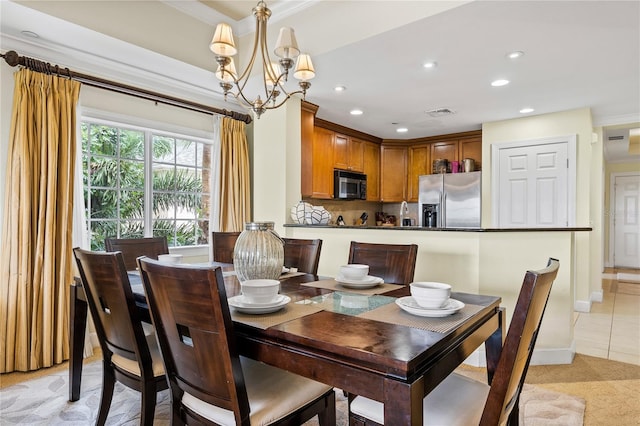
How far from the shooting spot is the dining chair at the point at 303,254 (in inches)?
97.4

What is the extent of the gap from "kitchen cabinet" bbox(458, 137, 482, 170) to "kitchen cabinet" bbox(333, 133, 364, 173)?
1386mm

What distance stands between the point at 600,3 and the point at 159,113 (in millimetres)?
3422

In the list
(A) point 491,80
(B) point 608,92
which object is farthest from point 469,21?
(B) point 608,92

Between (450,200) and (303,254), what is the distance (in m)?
3.10

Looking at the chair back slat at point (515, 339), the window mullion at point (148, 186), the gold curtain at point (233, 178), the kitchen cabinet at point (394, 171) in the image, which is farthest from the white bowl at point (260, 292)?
the kitchen cabinet at point (394, 171)

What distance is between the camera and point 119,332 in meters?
1.66

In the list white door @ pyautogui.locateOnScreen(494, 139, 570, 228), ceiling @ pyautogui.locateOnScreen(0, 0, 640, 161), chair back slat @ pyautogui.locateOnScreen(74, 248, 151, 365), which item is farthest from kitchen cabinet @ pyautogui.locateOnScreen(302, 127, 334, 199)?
chair back slat @ pyautogui.locateOnScreen(74, 248, 151, 365)

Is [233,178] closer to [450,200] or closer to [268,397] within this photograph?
[450,200]

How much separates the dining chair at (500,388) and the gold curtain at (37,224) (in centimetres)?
250

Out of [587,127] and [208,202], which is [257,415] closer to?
[208,202]

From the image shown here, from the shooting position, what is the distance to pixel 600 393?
232 cm

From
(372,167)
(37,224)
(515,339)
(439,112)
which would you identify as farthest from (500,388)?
(372,167)

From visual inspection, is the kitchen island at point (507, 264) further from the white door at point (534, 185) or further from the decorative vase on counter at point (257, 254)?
the white door at point (534, 185)

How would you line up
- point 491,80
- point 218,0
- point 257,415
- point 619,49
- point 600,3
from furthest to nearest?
point 491,80
point 218,0
point 619,49
point 600,3
point 257,415
